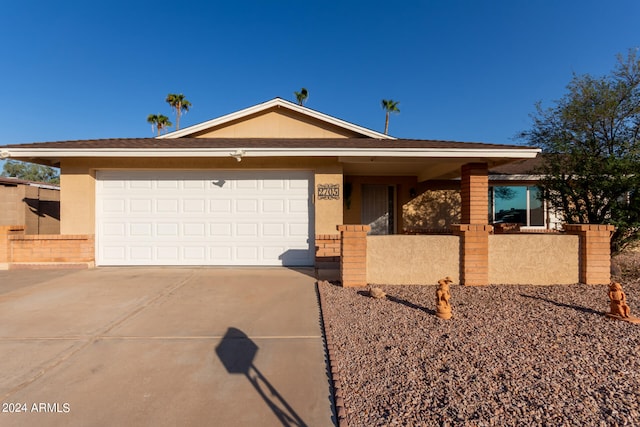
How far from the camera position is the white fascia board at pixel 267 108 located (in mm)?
9773

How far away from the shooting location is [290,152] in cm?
722

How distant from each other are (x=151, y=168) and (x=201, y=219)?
175 centimetres

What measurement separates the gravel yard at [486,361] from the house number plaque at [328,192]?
125 inches

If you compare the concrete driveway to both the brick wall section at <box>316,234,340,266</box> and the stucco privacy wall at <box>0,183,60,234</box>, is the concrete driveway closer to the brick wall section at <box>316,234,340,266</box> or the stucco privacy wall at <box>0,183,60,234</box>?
the brick wall section at <box>316,234,340,266</box>

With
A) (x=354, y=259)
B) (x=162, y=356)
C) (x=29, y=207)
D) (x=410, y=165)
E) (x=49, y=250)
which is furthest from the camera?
(x=29, y=207)

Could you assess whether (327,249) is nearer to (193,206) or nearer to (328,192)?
(328,192)

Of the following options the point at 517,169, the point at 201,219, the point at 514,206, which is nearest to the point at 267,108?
the point at 201,219

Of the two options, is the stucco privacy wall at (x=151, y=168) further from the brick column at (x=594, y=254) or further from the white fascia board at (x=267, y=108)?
the brick column at (x=594, y=254)

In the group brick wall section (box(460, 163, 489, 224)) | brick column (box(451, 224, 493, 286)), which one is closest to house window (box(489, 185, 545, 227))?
brick wall section (box(460, 163, 489, 224))

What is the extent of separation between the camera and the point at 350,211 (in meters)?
11.2

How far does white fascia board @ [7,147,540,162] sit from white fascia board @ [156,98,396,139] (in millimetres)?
2717

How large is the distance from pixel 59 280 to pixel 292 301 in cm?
507

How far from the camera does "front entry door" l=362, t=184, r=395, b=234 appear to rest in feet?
38.7

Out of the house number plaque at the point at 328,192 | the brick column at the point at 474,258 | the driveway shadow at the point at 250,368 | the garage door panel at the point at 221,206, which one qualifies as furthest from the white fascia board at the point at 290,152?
the driveway shadow at the point at 250,368
